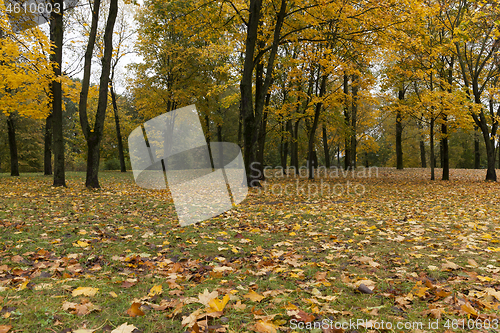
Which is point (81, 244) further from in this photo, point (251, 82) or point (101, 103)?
point (251, 82)

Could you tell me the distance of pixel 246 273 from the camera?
3430 mm

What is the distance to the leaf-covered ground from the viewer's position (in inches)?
89.6

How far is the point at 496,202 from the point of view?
861 centimetres

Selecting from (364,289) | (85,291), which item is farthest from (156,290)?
(364,289)

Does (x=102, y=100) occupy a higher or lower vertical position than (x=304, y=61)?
lower

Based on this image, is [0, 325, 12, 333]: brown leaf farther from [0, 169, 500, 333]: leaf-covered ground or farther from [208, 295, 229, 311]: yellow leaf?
[208, 295, 229, 311]: yellow leaf

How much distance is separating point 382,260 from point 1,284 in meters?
4.28

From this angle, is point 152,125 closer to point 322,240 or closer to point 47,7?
point 47,7

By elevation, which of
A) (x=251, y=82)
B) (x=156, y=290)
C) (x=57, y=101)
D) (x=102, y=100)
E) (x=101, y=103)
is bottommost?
(x=156, y=290)

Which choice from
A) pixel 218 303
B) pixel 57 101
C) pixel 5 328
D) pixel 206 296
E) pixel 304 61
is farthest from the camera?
pixel 304 61

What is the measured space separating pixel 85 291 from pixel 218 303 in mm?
1260

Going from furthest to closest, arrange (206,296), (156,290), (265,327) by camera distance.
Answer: (156,290)
(206,296)
(265,327)

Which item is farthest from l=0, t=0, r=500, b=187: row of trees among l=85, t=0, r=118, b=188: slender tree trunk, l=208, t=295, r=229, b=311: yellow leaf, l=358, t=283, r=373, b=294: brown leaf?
l=208, t=295, r=229, b=311: yellow leaf

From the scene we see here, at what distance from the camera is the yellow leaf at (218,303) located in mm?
2417
